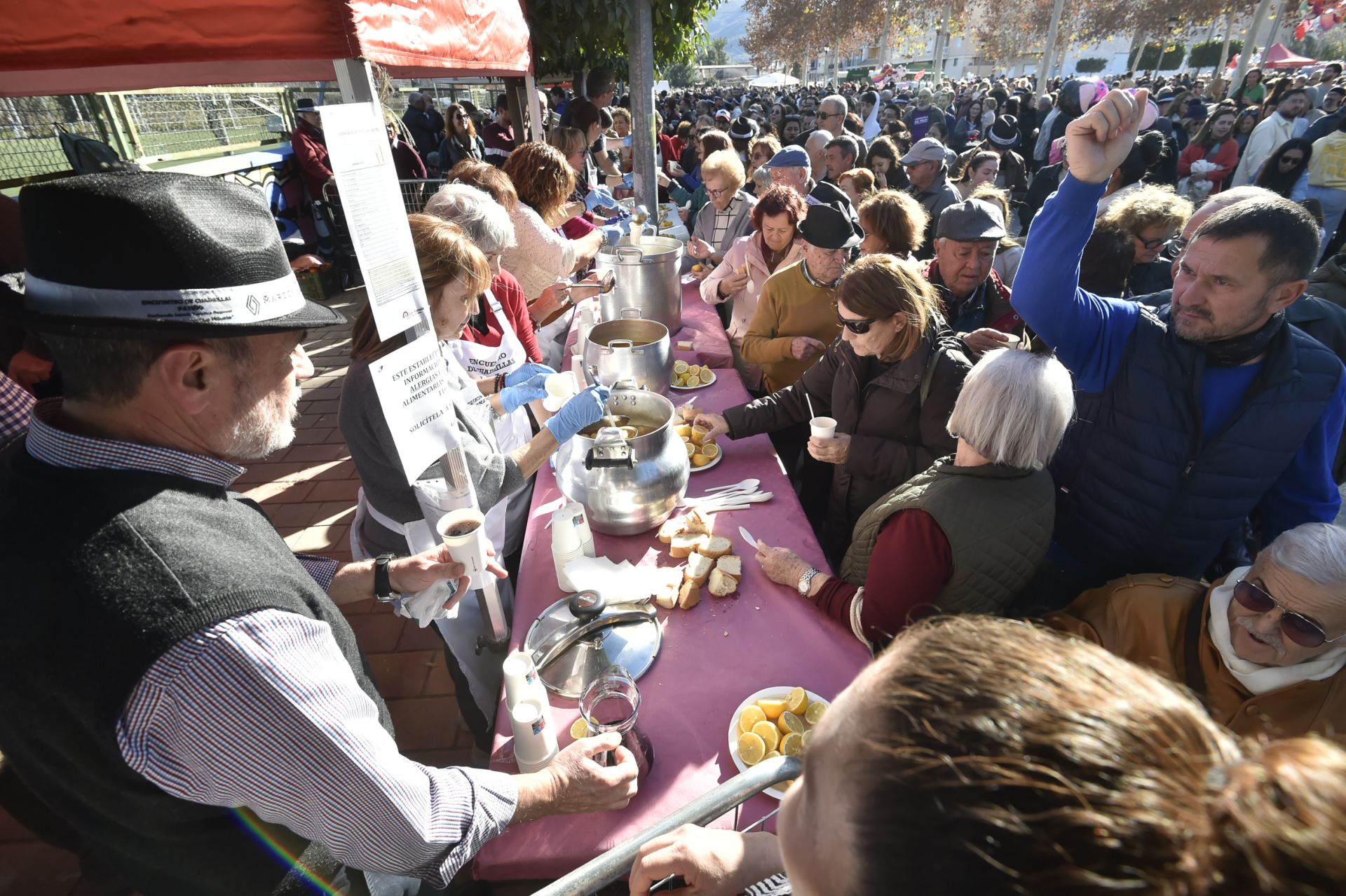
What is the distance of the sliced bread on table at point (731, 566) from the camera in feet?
5.96

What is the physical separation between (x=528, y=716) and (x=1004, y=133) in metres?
11.4

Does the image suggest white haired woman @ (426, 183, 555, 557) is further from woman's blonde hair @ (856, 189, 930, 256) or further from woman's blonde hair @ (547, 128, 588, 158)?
woman's blonde hair @ (547, 128, 588, 158)

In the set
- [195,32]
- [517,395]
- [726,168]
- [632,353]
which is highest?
[195,32]

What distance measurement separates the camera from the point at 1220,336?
1708 mm

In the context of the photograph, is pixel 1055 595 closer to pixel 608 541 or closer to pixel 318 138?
pixel 608 541

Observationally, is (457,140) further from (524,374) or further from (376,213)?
(376,213)

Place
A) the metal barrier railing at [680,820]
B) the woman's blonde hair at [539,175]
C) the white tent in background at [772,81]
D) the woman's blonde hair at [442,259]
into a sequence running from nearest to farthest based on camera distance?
the metal barrier railing at [680,820]
the woman's blonde hair at [442,259]
the woman's blonde hair at [539,175]
the white tent in background at [772,81]

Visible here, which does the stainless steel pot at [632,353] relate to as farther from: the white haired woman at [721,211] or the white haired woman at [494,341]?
the white haired woman at [721,211]

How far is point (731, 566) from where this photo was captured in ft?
6.02

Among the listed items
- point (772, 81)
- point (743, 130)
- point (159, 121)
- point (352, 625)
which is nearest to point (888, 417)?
point (352, 625)

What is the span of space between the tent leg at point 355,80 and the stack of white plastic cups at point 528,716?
4.16 feet

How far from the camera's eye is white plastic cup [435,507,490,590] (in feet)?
4.91

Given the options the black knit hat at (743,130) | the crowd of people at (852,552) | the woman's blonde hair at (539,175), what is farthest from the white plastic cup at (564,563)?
the black knit hat at (743,130)

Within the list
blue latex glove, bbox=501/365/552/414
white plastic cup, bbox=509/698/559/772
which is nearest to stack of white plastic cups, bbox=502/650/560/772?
white plastic cup, bbox=509/698/559/772
